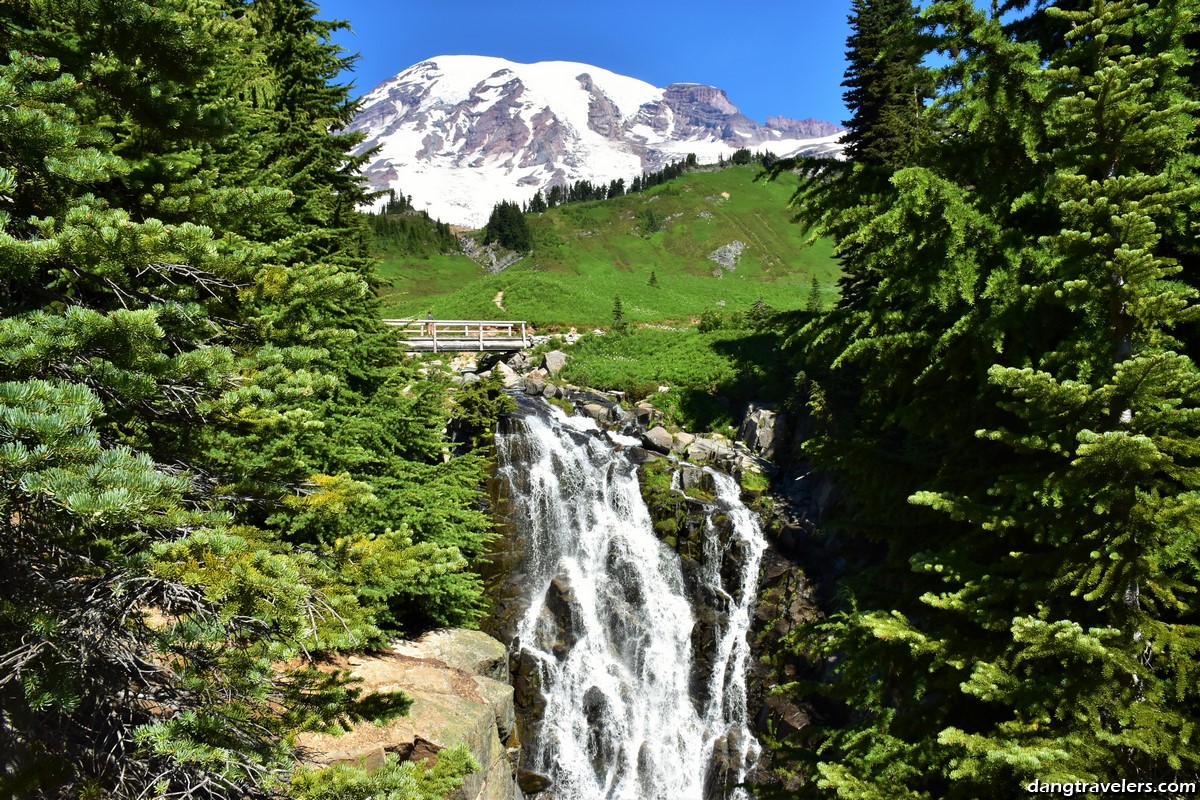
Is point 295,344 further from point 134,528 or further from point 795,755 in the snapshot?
point 795,755

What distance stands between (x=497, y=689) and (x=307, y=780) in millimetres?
8550

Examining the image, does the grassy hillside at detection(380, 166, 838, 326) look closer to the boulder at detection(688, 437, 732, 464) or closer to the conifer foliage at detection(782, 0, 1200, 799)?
the boulder at detection(688, 437, 732, 464)

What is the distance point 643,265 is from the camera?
102 m

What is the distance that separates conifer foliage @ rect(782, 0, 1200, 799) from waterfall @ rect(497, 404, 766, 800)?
12310mm

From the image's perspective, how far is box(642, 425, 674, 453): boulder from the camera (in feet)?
79.4

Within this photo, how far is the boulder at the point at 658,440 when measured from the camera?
2419 centimetres

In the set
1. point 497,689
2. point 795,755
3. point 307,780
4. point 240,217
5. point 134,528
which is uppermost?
point 240,217

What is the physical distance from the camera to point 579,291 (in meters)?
50.8

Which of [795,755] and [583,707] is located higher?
[795,755]

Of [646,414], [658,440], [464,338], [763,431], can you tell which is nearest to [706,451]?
[658,440]

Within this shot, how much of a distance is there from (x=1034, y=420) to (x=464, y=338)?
31.7 meters

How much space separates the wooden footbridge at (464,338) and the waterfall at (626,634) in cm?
→ 1264

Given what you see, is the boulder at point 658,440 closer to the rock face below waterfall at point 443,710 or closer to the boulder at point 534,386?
the boulder at point 534,386

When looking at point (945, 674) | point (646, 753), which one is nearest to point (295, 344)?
point (945, 674)
